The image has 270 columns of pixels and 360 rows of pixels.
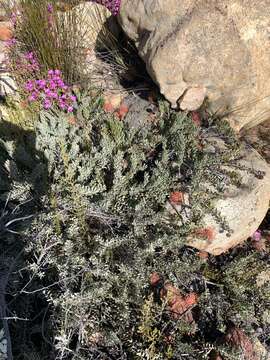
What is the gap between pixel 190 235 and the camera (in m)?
2.41

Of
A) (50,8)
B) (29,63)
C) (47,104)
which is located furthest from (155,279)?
(50,8)

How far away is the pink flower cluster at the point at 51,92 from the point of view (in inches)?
121

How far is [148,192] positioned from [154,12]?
144 centimetres

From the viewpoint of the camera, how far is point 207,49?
2721 millimetres

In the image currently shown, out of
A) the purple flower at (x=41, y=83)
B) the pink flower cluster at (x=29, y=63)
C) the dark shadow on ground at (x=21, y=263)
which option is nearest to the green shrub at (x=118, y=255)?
the dark shadow on ground at (x=21, y=263)

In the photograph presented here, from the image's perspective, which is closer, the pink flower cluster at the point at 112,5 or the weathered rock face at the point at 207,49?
the weathered rock face at the point at 207,49

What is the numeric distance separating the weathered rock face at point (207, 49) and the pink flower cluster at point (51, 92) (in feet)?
2.43

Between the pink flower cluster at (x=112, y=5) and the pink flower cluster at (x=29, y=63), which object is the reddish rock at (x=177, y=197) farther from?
the pink flower cluster at (x=112, y=5)

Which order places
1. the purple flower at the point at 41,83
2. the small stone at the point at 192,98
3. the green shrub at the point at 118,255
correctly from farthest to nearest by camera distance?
the purple flower at the point at 41,83 → the small stone at the point at 192,98 → the green shrub at the point at 118,255

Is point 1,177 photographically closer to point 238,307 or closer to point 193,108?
point 193,108

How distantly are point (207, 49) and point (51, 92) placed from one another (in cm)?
133

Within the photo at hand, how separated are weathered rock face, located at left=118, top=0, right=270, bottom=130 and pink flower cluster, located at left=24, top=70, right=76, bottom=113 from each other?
740 mm

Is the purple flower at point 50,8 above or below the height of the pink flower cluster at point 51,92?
above

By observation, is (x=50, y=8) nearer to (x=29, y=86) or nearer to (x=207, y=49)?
(x=29, y=86)
